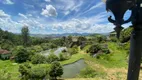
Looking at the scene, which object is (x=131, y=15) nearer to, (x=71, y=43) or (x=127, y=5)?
(x=127, y=5)

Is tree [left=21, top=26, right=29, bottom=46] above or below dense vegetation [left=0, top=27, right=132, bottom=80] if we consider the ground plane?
above

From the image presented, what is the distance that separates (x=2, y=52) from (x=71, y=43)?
16952mm

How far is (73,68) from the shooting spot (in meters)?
24.1

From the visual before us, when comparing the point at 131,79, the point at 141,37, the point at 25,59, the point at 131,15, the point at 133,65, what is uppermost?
the point at 131,15

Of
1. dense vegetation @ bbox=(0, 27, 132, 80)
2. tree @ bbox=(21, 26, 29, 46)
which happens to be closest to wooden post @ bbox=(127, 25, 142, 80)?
dense vegetation @ bbox=(0, 27, 132, 80)

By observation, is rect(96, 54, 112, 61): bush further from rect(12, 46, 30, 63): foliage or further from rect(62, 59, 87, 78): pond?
rect(12, 46, 30, 63): foliage

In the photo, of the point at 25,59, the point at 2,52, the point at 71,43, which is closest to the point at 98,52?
the point at 25,59

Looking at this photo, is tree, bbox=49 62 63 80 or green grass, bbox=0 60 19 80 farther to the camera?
green grass, bbox=0 60 19 80

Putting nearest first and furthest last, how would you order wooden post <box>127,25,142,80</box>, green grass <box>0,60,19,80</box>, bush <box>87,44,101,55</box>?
wooden post <box>127,25,142,80</box> → green grass <box>0,60,19,80</box> → bush <box>87,44,101,55</box>

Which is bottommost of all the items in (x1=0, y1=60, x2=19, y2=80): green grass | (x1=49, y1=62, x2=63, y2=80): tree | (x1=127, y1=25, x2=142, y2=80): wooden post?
(x1=0, y1=60, x2=19, y2=80): green grass

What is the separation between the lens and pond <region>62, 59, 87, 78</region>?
815 inches

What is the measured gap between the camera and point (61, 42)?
55.3 m

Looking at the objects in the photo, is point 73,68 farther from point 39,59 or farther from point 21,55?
point 21,55

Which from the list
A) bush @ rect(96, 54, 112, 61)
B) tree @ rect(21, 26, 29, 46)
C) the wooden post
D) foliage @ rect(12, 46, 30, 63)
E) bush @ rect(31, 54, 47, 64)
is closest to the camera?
the wooden post
